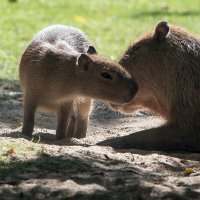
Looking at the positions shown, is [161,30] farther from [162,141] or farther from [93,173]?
[93,173]

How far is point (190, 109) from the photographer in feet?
20.7

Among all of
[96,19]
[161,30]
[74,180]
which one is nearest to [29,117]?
[161,30]

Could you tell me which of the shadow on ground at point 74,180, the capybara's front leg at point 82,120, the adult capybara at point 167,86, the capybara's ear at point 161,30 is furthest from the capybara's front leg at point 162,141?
the shadow on ground at point 74,180

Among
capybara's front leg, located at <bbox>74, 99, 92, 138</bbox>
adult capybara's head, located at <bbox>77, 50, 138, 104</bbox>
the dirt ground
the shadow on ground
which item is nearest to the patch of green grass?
capybara's front leg, located at <bbox>74, 99, 92, 138</bbox>

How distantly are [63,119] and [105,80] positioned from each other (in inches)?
22.5

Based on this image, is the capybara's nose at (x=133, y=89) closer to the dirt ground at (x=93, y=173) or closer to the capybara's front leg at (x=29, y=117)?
the dirt ground at (x=93, y=173)

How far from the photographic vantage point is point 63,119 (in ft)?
21.3

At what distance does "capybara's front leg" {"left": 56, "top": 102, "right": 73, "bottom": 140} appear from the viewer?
647cm

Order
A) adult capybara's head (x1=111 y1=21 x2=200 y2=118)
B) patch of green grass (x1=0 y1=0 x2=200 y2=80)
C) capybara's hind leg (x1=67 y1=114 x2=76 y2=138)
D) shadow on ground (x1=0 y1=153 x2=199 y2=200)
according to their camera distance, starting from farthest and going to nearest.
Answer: patch of green grass (x1=0 y1=0 x2=200 y2=80) < capybara's hind leg (x1=67 y1=114 x2=76 y2=138) < adult capybara's head (x1=111 y1=21 x2=200 y2=118) < shadow on ground (x1=0 y1=153 x2=199 y2=200)

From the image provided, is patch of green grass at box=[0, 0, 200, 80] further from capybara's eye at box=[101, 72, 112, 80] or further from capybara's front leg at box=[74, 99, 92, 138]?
capybara's eye at box=[101, 72, 112, 80]

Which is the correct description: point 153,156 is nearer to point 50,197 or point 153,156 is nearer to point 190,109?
point 190,109

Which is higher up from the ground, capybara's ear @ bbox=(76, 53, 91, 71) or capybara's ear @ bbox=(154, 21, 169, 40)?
→ capybara's ear @ bbox=(154, 21, 169, 40)

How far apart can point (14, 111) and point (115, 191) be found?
370 cm

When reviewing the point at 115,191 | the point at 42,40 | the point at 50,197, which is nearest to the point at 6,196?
the point at 50,197
